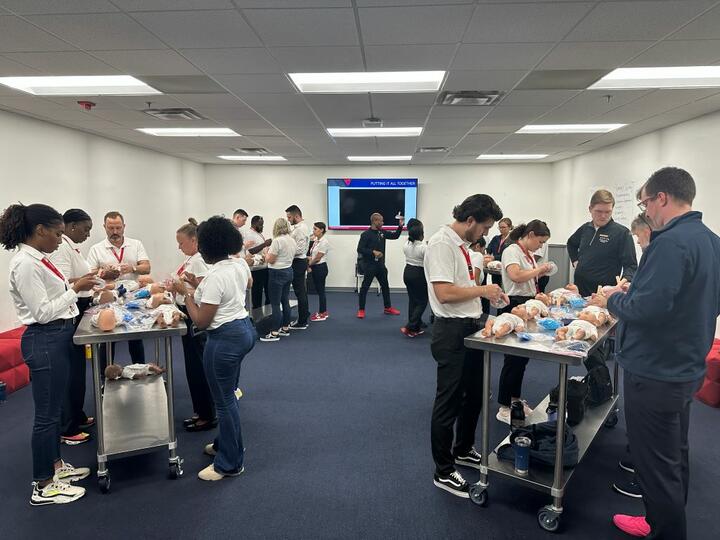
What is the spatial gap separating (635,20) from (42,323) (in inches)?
153

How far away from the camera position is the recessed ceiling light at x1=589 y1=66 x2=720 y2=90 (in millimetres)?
3707

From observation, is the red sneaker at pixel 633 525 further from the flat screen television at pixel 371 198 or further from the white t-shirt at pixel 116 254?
the flat screen television at pixel 371 198

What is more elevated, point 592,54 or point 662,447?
point 592,54

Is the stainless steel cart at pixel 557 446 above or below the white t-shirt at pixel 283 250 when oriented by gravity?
below

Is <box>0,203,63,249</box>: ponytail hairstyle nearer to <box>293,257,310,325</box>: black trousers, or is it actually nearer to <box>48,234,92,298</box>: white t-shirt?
<box>48,234,92,298</box>: white t-shirt

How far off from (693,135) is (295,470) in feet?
18.7

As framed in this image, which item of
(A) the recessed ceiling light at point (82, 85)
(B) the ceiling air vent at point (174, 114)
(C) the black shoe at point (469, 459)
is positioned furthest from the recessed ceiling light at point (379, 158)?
(C) the black shoe at point (469, 459)

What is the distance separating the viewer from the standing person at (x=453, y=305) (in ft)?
7.71

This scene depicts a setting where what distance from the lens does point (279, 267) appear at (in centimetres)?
587

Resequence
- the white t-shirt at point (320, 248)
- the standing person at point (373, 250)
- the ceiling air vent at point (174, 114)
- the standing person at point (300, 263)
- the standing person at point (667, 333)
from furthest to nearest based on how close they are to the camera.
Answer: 1. the white t-shirt at point (320, 248)
2. the standing person at point (373, 250)
3. the standing person at point (300, 263)
4. the ceiling air vent at point (174, 114)
5. the standing person at point (667, 333)

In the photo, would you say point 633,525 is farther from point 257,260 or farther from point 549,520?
point 257,260

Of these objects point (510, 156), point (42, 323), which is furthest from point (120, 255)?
point (510, 156)

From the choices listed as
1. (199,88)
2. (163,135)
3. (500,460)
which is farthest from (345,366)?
(163,135)

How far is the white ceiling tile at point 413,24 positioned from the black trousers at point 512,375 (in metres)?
1.99
